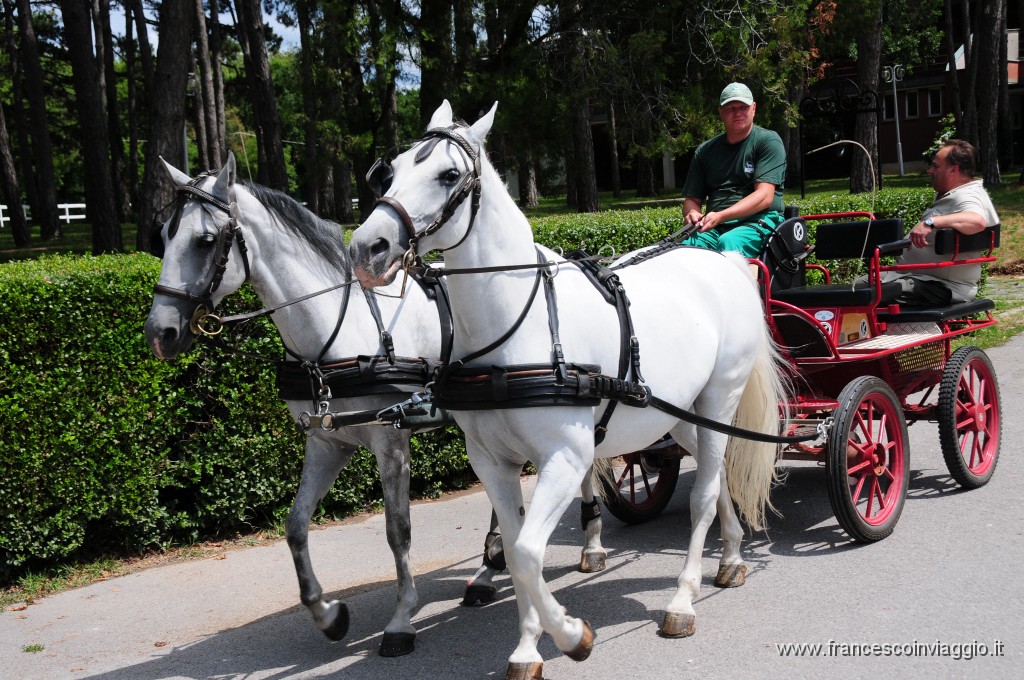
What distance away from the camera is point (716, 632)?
14.0 ft

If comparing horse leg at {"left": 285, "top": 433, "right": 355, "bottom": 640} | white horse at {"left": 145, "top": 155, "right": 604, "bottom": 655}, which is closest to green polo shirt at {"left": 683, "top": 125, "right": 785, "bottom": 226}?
white horse at {"left": 145, "top": 155, "right": 604, "bottom": 655}

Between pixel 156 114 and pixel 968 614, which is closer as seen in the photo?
pixel 968 614

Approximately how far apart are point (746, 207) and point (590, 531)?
7.07 feet

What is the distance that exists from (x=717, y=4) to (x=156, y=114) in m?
8.78

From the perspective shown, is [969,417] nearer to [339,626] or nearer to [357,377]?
[357,377]

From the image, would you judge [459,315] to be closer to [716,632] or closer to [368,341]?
[368,341]

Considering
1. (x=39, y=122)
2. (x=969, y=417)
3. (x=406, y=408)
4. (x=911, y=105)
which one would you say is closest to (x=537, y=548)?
(x=406, y=408)

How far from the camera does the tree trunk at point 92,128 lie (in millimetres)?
14539

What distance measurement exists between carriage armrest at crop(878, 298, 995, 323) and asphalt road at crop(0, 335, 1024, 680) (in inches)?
46.4

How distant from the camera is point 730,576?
15.8ft

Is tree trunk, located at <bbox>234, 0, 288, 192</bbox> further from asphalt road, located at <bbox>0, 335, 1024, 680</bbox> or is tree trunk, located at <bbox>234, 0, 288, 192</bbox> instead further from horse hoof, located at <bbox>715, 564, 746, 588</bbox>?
horse hoof, located at <bbox>715, 564, 746, 588</bbox>

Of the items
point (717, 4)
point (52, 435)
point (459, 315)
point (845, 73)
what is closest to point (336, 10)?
point (717, 4)

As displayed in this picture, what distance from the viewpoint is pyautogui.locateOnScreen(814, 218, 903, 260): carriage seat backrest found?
6.17 metres

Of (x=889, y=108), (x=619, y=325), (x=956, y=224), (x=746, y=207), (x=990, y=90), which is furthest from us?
(x=889, y=108)
